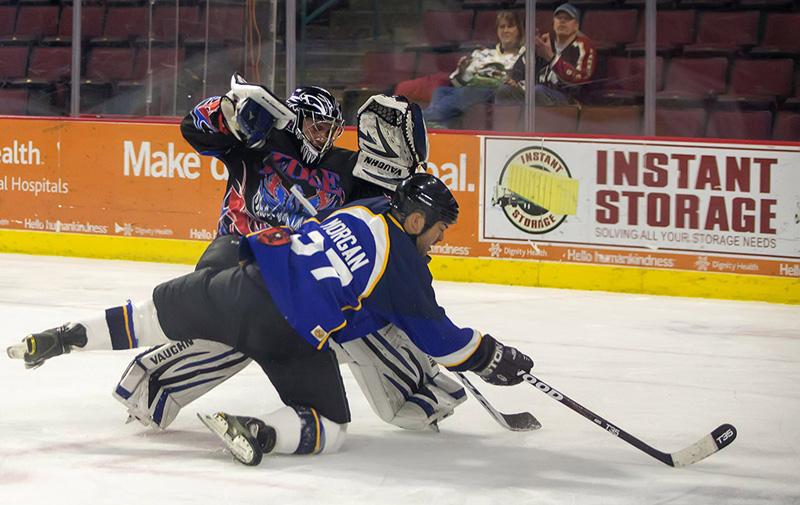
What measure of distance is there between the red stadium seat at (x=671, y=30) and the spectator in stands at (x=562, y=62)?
0.84 ft

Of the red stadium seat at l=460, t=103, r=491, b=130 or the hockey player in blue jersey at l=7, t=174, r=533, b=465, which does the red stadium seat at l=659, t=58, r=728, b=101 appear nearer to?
the red stadium seat at l=460, t=103, r=491, b=130

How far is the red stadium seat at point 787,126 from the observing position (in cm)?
655

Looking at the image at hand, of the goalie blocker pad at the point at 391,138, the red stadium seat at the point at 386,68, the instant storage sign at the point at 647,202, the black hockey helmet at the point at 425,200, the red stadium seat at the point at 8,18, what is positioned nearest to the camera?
the black hockey helmet at the point at 425,200

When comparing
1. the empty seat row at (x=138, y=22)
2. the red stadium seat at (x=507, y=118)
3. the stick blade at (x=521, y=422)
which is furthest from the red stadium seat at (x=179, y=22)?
the stick blade at (x=521, y=422)

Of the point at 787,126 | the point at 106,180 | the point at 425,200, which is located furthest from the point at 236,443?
the point at 106,180

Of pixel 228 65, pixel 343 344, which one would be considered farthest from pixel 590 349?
pixel 228 65

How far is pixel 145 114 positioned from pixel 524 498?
18.1ft

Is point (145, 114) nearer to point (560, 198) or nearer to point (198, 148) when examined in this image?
point (560, 198)

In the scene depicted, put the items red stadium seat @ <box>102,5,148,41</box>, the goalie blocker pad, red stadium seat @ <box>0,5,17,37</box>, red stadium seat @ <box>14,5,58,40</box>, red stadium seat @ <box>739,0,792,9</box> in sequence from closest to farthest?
the goalie blocker pad → red stadium seat @ <box>739,0,792,9</box> → red stadium seat @ <box>102,5,148,41</box> → red stadium seat @ <box>14,5,58,40</box> → red stadium seat @ <box>0,5,17,37</box>

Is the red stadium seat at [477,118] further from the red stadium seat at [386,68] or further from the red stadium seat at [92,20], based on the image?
the red stadium seat at [92,20]

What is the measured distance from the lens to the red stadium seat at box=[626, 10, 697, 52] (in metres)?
6.99

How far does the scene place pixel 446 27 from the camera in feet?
24.7

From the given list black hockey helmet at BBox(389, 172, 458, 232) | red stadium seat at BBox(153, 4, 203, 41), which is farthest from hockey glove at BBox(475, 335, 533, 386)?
red stadium seat at BBox(153, 4, 203, 41)

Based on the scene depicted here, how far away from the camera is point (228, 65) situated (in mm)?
8031
